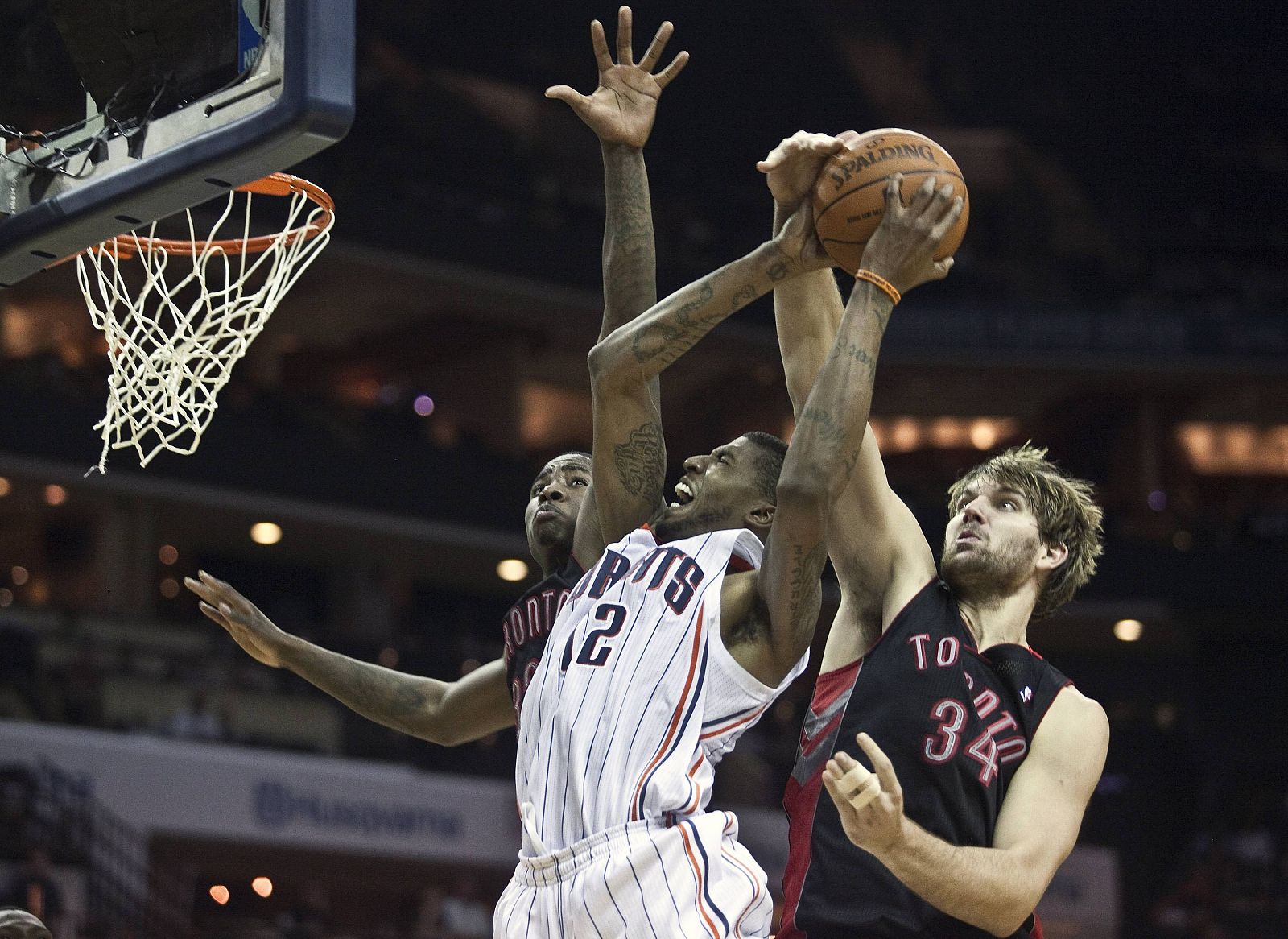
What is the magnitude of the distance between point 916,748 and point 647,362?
1009 millimetres

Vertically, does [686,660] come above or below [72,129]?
below

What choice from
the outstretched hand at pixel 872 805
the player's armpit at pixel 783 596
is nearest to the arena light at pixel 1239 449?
the player's armpit at pixel 783 596

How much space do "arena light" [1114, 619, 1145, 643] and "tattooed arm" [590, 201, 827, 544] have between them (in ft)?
66.7

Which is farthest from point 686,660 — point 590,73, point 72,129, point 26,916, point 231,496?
point 590,73

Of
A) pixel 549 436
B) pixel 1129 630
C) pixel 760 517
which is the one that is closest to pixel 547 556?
pixel 760 517

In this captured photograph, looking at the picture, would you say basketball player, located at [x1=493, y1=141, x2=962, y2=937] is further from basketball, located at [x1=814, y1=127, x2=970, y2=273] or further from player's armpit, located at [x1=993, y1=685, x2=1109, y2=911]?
player's armpit, located at [x1=993, y1=685, x2=1109, y2=911]

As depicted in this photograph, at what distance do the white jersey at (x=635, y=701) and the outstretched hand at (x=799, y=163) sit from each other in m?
0.76

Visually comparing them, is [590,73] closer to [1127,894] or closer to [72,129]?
[1127,894]

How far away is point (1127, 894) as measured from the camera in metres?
18.6

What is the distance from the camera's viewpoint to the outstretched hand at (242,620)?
15.0 feet

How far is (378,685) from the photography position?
4680 millimetres

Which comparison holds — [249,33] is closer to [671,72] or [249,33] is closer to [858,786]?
[671,72]

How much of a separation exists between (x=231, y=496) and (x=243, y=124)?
629 inches

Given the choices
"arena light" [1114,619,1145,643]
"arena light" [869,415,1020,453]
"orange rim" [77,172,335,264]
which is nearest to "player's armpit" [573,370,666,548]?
"orange rim" [77,172,335,264]
